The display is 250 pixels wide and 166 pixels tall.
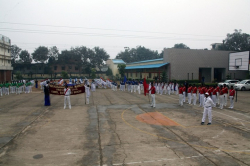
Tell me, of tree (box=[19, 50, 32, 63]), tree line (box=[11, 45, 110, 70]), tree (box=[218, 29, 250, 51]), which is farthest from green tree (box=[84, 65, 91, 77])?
tree (box=[218, 29, 250, 51])

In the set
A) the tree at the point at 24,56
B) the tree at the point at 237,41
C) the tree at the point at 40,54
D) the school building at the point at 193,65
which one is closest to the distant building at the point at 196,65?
the school building at the point at 193,65

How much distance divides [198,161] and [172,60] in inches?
1366

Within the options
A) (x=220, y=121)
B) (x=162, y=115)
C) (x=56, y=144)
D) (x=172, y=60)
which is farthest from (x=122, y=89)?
(x=56, y=144)

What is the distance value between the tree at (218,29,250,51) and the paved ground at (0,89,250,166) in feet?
171

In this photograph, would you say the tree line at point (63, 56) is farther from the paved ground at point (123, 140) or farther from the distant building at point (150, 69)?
the paved ground at point (123, 140)

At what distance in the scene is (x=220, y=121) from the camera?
11.3 meters

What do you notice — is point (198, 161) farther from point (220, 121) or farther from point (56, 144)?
point (220, 121)

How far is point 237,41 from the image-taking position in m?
56.8

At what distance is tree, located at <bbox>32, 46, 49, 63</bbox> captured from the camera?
191 feet

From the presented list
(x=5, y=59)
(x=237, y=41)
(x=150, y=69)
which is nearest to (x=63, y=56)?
(x=5, y=59)

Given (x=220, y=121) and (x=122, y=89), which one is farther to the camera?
(x=122, y=89)

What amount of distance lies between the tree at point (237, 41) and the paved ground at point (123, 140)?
52244 mm

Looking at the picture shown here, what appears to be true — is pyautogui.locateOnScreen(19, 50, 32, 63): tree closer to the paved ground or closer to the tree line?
the tree line

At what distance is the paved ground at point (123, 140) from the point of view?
6336mm
